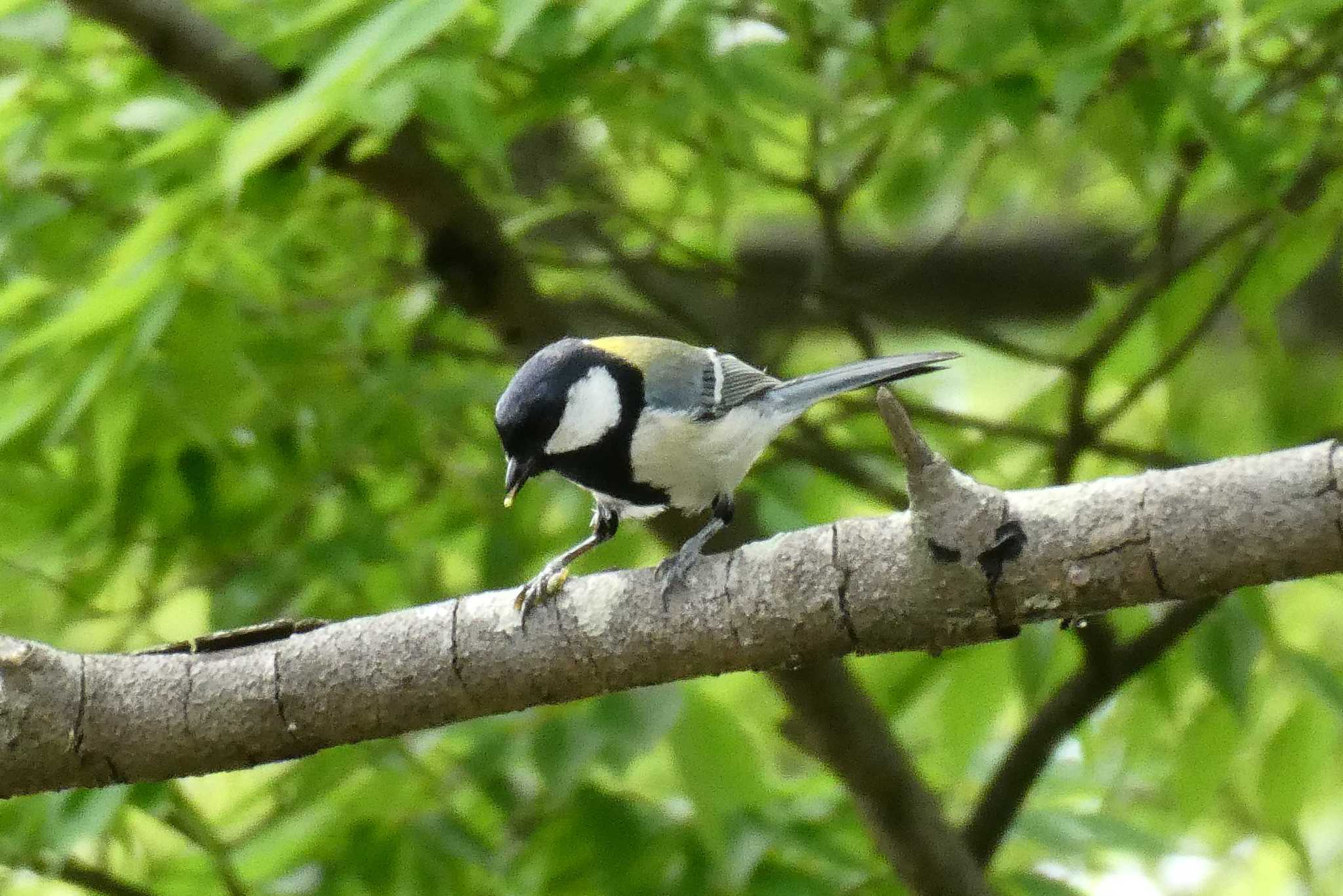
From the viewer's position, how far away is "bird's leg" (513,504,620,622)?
1288 millimetres

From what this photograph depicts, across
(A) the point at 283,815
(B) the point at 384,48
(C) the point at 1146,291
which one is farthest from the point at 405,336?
(C) the point at 1146,291

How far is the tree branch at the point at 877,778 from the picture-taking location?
1.83 metres

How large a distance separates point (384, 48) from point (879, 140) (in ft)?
Result: 2.71

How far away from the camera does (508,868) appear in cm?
174

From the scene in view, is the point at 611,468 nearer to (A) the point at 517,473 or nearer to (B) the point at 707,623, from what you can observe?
(A) the point at 517,473

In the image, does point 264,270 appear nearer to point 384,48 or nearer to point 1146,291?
point 384,48

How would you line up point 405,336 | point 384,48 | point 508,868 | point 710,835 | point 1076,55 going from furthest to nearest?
1. point 405,336
2. point 508,868
3. point 710,835
4. point 1076,55
5. point 384,48

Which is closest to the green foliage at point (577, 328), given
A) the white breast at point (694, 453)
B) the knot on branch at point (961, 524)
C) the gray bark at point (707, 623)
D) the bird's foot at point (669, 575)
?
the white breast at point (694, 453)

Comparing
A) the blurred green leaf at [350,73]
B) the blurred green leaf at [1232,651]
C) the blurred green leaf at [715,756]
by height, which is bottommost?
the blurred green leaf at [715,756]

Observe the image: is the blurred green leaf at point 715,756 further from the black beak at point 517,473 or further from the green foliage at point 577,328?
the black beak at point 517,473

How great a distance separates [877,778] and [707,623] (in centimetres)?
77

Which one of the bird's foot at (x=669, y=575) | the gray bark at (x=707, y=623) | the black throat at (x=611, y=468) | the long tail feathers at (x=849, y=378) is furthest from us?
the black throat at (x=611, y=468)

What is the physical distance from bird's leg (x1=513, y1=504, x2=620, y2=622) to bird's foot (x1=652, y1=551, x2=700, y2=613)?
105 mm

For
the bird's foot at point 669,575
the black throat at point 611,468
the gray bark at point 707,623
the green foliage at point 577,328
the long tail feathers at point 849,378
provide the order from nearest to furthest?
1. the gray bark at point 707,623
2. the bird's foot at point 669,575
3. the green foliage at point 577,328
4. the long tail feathers at point 849,378
5. the black throat at point 611,468
